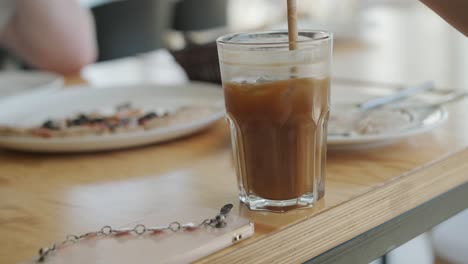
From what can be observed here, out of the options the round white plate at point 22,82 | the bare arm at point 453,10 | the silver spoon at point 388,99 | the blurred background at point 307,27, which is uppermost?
the bare arm at point 453,10

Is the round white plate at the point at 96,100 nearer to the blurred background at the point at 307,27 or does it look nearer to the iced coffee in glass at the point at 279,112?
the blurred background at the point at 307,27

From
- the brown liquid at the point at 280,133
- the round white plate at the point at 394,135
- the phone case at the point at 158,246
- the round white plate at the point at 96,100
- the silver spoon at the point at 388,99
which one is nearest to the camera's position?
the phone case at the point at 158,246

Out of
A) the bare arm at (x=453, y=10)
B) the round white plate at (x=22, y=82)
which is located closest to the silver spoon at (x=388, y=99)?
the bare arm at (x=453, y=10)

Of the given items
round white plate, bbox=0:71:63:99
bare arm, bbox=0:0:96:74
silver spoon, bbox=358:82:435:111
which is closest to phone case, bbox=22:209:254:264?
silver spoon, bbox=358:82:435:111

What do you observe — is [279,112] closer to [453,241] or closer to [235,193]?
[235,193]

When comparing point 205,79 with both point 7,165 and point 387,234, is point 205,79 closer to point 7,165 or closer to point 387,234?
point 7,165

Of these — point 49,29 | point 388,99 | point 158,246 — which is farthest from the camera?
point 49,29

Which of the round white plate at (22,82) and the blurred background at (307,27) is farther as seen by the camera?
the round white plate at (22,82)

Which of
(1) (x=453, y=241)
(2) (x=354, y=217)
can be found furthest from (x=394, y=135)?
(1) (x=453, y=241)
